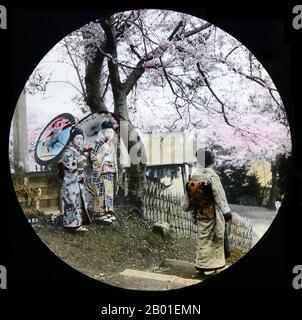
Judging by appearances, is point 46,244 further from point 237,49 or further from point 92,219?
point 237,49

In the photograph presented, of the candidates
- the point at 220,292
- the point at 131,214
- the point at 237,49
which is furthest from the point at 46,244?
the point at 237,49

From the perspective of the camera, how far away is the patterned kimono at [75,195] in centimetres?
297

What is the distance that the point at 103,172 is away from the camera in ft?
9.77

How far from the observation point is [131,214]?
2973mm

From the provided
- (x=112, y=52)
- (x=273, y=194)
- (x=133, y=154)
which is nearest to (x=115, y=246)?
(x=133, y=154)

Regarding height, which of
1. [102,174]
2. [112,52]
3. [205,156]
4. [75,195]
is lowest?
[75,195]

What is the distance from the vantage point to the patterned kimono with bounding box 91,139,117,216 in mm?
2971

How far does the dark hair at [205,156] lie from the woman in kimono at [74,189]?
71cm

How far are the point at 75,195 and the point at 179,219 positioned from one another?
2.16 feet

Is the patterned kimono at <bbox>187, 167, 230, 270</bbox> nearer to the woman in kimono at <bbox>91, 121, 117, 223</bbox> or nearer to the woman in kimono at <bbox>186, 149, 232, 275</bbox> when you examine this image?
the woman in kimono at <bbox>186, 149, 232, 275</bbox>

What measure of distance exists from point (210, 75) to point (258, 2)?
0.51m

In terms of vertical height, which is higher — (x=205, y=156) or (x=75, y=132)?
(x=75, y=132)

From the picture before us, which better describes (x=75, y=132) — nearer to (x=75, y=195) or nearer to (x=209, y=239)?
(x=75, y=195)
